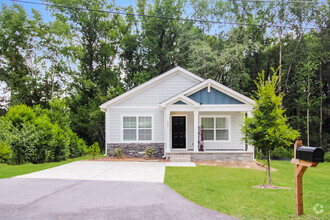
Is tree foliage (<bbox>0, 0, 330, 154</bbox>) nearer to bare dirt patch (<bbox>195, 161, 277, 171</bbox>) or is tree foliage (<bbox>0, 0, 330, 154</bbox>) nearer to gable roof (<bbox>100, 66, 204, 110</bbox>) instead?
gable roof (<bbox>100, 66, 204, 110</bbox>)

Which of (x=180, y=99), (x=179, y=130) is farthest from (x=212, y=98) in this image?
(x=179, y=130)

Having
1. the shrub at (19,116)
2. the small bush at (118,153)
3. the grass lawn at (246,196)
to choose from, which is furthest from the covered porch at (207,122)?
the shrub at (19,116)

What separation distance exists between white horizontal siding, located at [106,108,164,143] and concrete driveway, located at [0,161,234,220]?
7.72 m

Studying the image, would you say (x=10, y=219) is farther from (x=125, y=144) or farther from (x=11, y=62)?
(x=11, y=62)

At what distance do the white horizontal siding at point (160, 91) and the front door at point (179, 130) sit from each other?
155 cm

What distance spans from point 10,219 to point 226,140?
13.8m

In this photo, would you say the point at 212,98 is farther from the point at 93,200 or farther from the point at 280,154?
the point at 93,200

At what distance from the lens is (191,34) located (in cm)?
2889

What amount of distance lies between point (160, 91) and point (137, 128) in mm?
2708

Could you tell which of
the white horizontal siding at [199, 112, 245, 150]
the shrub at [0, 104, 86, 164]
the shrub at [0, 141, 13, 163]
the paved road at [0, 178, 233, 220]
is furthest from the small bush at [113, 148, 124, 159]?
the paved road at [0, 178, 233, 220]

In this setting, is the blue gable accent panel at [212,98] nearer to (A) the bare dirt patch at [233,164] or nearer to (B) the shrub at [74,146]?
(A) the bare dirt patch at [233,164]

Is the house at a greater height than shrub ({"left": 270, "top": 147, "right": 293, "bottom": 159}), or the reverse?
the house

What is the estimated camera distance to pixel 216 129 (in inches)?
671

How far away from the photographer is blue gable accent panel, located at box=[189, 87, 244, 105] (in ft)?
51.2
